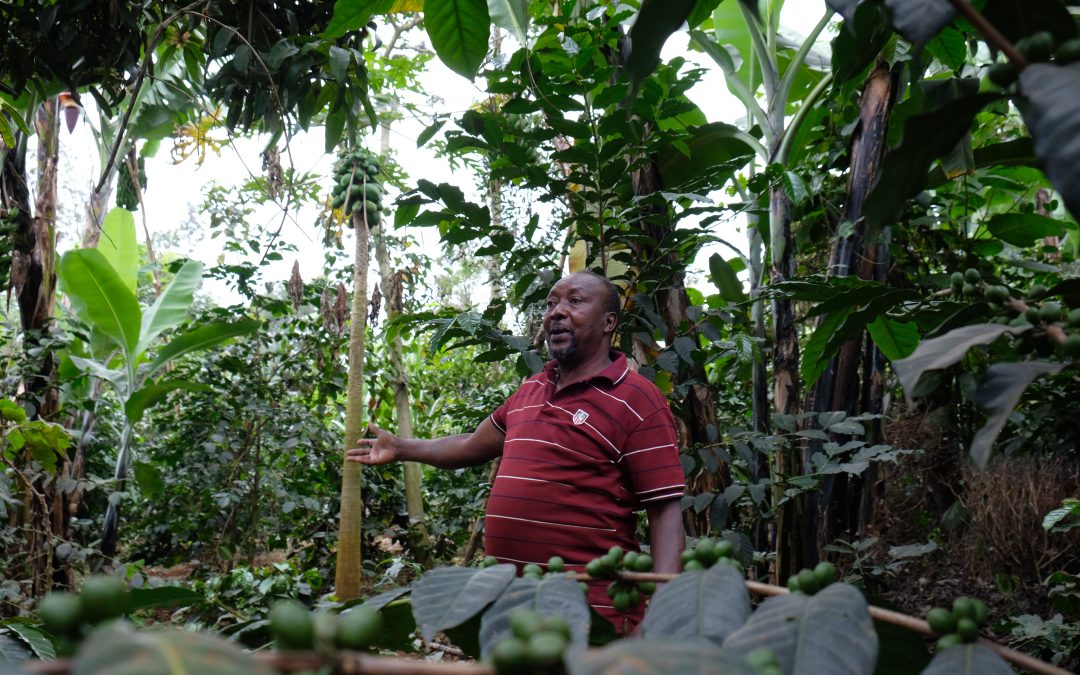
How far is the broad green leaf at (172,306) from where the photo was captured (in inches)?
156

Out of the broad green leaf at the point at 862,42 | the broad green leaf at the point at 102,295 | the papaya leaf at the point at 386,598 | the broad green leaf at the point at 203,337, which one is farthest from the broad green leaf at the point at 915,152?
the broad green leaf at the point at 102,295

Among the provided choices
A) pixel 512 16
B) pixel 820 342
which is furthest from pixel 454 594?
pixel 512 16

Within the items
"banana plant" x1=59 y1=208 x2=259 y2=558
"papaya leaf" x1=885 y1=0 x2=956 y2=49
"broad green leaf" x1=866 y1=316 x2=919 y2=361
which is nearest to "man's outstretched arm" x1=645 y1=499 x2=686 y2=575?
"broad green leaf" x1=866 y1=316 x2=919 y2=361

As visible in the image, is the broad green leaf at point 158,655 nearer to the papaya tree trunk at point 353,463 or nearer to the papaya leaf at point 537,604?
the papaya leaf at point 537,604

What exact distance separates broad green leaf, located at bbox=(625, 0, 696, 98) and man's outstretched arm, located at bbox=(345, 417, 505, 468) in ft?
6.30

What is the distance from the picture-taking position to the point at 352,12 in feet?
5.96

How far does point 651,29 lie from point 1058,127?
400 mm

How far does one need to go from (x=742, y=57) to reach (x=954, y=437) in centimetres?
214

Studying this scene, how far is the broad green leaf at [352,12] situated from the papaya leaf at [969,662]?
67.6 inches

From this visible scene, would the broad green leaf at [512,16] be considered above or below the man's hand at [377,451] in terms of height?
above

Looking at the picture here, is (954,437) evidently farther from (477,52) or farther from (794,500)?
(477,52)

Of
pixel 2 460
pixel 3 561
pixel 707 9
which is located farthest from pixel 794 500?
pixel 3 561

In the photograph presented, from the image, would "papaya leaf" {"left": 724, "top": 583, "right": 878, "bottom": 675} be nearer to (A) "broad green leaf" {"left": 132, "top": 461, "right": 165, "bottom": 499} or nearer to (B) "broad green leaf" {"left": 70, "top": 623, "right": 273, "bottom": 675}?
(B) "broad green leaf" {"left": 70, "top": 623, "right": 273, "bottom": 675}

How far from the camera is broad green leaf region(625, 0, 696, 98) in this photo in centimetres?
78
